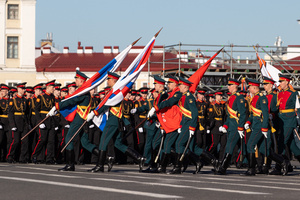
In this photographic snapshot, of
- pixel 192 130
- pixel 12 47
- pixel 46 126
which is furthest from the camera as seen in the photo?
pixel 12 47

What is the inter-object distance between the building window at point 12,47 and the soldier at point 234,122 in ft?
153

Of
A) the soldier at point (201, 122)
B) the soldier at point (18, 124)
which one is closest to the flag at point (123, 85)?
the soldier at point (201, 122)

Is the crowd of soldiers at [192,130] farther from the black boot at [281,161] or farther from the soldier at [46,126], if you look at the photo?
the soldier at [46,126]

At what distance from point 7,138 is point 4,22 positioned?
1684 inches

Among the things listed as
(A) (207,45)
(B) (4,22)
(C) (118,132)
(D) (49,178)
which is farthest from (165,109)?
(B) (4,22)

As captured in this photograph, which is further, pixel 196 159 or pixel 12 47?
pixel 12 47

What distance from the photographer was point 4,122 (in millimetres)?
19016

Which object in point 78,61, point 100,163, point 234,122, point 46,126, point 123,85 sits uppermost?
point 78,61

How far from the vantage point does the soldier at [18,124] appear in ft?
61.1

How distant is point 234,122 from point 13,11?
47843 millimetres

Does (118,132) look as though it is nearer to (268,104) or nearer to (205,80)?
(268,104)

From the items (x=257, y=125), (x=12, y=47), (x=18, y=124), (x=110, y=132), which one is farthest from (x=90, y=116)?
(x=12, y=47)

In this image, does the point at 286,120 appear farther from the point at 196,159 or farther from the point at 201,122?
the point at 201,122

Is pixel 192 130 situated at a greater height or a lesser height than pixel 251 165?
greater
